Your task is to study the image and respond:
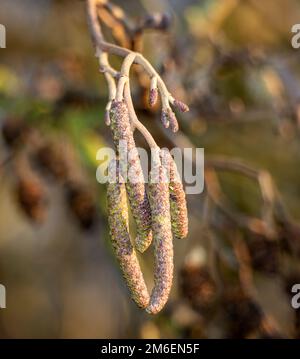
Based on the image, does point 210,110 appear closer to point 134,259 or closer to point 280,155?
point 280,155

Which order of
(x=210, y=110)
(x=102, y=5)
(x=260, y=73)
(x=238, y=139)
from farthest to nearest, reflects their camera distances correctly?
(x=238, y=139)
(x=260, y=73)
(x=210, y=110)
(x=102, y=5)

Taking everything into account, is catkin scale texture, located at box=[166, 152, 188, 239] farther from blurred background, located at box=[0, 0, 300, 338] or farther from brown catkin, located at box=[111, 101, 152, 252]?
blurred background, located at box=[0, 0, 300, 338]

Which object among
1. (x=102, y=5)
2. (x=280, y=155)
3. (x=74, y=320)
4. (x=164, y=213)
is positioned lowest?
(x=74, y=320)

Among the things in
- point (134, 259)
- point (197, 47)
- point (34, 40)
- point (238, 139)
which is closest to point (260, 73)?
point (197, 47)

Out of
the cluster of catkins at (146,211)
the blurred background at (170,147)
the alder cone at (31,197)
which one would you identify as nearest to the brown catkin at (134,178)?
the cluster of catkins at (146,211)

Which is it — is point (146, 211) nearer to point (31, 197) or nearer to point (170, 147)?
point (170, 147)

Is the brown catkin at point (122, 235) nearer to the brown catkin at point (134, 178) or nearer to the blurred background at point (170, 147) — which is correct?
the brown catkin at point (134, 178)
